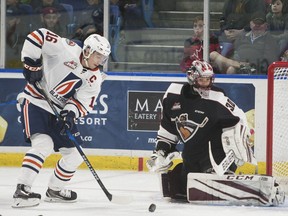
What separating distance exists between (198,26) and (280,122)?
123 cm

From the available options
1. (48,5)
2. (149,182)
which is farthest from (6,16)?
(149,182)

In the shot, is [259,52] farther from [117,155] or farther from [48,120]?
[48,120]

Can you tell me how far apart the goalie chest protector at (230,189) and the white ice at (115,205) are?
0.21 ft

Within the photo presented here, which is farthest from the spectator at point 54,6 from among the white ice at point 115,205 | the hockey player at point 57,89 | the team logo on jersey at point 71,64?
the team logo on jersey at point 71,64

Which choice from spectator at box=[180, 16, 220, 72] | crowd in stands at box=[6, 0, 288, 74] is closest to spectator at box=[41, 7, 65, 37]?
crowd in stands at box=[6, 0, 288, 74]

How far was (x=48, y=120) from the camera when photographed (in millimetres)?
6398

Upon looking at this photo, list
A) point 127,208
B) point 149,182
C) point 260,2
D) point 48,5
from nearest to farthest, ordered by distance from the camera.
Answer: point 127,208 → point 149,182 → point 260,2 → point 48,5

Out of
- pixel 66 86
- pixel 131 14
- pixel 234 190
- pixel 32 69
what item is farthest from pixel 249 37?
pixel 32 69

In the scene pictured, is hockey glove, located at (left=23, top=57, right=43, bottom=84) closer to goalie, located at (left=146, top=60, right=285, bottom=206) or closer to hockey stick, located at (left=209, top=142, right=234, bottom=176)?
goalie, located at (left=146, top=60, right=285, bottom=206)

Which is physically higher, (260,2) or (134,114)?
(260,2)

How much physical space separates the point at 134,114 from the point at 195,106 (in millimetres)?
1946

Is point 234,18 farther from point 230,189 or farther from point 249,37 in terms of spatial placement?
point 230,189

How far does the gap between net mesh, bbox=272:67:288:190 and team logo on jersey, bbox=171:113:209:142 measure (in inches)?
31.2

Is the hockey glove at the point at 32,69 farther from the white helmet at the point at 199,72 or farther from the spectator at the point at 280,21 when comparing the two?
the spectator at the point at 280,21
